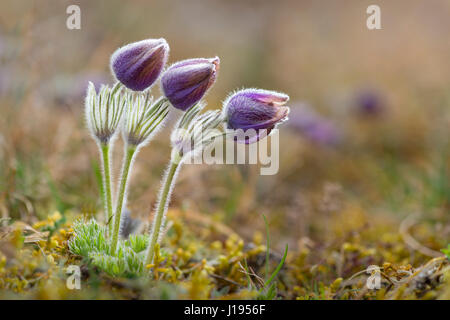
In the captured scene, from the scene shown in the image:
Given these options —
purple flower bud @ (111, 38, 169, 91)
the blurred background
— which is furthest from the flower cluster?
the blurred background

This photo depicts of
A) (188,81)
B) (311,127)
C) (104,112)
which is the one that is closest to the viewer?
(188,81)

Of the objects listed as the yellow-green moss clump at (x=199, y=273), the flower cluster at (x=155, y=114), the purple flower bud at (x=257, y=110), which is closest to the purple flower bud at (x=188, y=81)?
the flower cluster at (x=155, y=114)

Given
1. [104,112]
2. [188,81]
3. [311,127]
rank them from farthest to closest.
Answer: [311,127] → [104,112] → [188,81]

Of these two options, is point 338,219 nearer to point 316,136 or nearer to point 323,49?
point 316,136

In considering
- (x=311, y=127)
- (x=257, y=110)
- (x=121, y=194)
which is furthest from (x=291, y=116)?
(x=121, y=194)

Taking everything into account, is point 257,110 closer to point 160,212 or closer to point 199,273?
point 160,212
